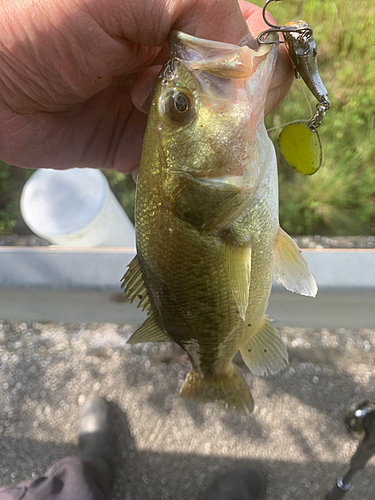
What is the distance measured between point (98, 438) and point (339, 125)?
267 centimetres

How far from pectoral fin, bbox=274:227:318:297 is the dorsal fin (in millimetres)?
440

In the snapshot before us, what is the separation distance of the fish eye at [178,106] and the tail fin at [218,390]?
95 cm

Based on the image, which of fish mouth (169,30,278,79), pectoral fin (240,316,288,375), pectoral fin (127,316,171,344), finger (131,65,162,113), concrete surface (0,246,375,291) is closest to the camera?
fish mouth (169,30,278,79)

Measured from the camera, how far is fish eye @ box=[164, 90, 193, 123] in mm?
841

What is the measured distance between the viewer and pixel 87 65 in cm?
108

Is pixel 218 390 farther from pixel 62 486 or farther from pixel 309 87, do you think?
pixel 62 486

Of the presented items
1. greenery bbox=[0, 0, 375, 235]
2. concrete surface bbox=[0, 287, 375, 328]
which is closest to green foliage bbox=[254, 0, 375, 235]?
greenery bbox=[0, 0, 375, 235]

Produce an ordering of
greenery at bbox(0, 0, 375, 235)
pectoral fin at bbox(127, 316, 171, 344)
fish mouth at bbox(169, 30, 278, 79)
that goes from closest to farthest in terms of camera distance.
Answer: fish mouth at bbox(169, 30, 278, 79)
pectoral fin at bbox(127, 316, 171, 344)
greenery at bbox(0, 0, 375, 235)

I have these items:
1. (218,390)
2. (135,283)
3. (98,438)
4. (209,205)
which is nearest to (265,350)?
(218,390)

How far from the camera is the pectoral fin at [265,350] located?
4.28ft

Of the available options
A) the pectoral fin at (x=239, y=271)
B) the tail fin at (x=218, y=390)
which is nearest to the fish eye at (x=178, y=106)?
the pectoral fin at (x=239, y=271)

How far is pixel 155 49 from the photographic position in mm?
1105

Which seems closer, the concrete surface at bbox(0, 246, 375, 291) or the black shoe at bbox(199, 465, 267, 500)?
the concrete surface at bbox(0, 246, 375, 291)

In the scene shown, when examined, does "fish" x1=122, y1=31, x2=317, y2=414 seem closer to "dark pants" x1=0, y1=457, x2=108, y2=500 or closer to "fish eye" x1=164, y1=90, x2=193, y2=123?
"fish eye" x1=164, y1=90, x2=193, y2=123
